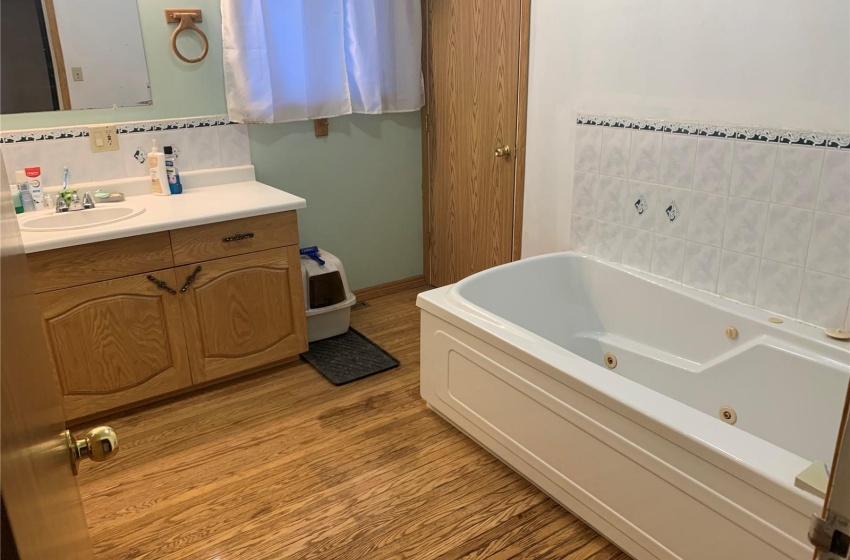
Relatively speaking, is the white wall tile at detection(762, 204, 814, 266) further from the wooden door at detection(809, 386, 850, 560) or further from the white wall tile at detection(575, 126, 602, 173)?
the wooden door at detection(809, 386, 850, 560)

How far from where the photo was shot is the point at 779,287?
216cm

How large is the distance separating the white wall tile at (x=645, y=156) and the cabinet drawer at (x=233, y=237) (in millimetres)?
1445

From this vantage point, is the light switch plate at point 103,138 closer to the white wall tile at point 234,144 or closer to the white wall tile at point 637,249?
the white wall tile at point 234,144

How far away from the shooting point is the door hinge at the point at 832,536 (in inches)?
23.1

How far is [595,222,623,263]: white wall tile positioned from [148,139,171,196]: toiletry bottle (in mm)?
1929

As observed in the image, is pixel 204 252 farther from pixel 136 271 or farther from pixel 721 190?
pixel 721 190

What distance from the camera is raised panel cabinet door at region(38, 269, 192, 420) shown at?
2334mm

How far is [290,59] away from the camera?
10.1 feet

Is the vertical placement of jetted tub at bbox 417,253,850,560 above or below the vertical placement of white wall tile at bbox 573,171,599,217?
below

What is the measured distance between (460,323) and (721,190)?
105cm

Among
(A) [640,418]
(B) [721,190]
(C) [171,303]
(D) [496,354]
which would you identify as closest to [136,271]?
(C) [171,303]

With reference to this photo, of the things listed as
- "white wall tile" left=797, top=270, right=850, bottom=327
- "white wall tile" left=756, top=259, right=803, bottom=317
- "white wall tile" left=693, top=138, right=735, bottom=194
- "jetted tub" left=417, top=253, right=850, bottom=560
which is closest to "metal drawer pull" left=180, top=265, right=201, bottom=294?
"jetted tub" left=417, top=253, right=850, bottom=560

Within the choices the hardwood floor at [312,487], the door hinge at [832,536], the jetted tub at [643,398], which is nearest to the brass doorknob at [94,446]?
the door hinge at [832,536]

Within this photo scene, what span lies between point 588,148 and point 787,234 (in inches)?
35.4
